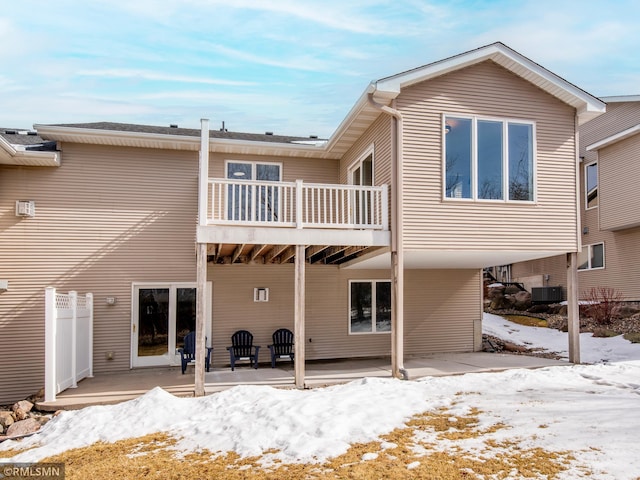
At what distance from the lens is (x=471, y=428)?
5.82 meters

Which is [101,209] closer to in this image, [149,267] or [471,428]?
[149,267]

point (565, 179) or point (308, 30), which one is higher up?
point (308, 30)

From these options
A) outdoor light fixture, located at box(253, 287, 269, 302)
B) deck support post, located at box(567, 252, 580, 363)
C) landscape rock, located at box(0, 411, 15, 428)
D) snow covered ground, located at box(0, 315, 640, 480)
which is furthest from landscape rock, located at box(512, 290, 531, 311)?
landscape rock, located at box(0, 411, 15, 428)

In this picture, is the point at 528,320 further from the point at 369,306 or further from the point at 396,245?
the point at 396,245

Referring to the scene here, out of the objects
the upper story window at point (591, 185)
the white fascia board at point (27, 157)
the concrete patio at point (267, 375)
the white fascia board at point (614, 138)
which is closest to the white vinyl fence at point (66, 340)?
the concrete patio at point (267, 375)

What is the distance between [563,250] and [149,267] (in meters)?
8.73

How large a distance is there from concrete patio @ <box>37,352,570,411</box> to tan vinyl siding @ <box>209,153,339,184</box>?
440 cm

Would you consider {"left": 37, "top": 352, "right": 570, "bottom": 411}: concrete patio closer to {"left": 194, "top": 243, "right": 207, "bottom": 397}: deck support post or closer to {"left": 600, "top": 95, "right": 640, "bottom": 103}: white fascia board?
{"left": 194, "top": 243, "right": 207, "bottom": 397}: deck support post

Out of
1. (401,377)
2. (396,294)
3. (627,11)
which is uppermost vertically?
(627,11)

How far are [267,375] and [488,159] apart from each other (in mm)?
5926

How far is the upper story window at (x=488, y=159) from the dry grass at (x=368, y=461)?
4951mm

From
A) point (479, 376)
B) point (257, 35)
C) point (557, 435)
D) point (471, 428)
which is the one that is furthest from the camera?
point (257, 35)

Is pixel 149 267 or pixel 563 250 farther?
pixel 149 267

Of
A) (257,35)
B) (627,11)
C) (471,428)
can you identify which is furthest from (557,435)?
(257,35)
